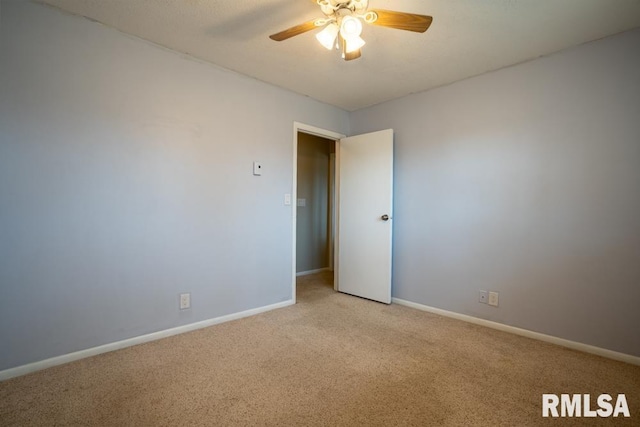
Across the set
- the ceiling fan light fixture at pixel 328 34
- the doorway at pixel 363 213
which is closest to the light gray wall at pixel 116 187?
the doorway at pixel 363 213

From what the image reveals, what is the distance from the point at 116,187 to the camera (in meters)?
2.16

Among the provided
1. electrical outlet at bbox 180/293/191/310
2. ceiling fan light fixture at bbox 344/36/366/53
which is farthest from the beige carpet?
ceiling fan light fixture at bbox 344/36/366/53

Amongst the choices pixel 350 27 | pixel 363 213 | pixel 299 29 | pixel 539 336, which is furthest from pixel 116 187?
pixel 539 336

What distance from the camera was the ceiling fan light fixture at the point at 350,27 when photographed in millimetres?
1629

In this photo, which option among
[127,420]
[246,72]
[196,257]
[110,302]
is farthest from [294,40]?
[127,420]

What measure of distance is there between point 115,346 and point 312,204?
3.39 metres

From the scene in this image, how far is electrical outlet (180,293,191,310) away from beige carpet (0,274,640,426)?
228mm

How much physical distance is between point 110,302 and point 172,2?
209 cm

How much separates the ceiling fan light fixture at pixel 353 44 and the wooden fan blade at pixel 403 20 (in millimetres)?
125

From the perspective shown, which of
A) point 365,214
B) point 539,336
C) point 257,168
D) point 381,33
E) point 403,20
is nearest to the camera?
point 403,20

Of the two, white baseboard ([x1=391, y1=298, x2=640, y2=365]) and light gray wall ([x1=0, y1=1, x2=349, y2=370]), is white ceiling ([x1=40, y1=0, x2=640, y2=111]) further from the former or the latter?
white baseboard ([x1=391, y1=298, x2=640, y2=365])

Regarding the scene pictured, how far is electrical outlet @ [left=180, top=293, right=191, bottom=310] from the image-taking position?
8.18ft

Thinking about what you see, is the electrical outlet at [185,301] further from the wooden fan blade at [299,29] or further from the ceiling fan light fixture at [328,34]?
the ceiling fan light fixture at [328,34]

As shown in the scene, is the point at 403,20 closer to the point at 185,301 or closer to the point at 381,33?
the point at 381,33
